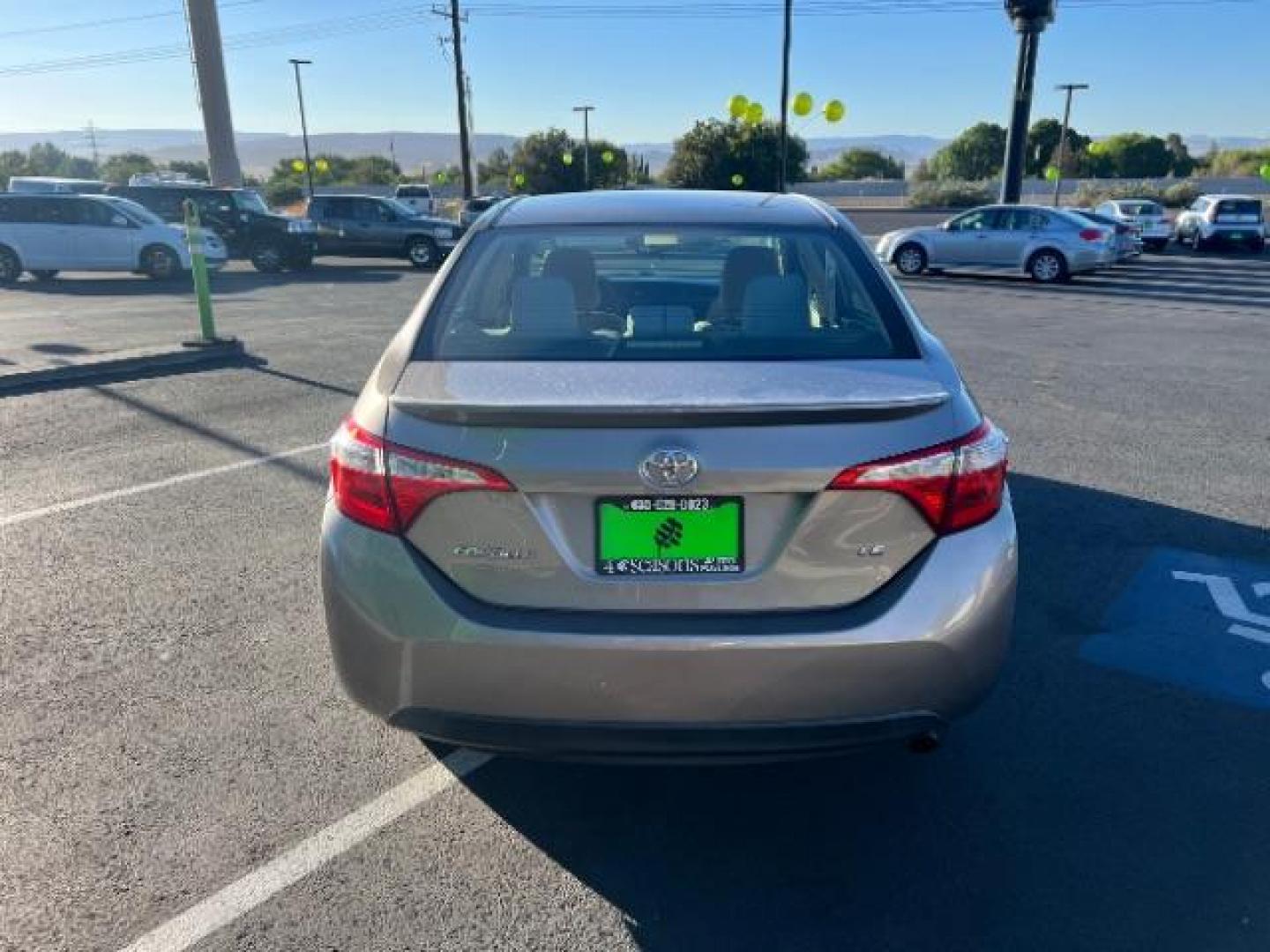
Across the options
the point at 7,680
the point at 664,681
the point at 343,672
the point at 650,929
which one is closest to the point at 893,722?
the point at 664,681

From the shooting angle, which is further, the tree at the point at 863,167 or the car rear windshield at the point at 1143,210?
the tree at the point at 863,167

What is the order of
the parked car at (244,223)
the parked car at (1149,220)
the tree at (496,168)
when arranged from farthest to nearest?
the tree at (496,168) → the parked car at (1149,220) → the parked car at (244,223)

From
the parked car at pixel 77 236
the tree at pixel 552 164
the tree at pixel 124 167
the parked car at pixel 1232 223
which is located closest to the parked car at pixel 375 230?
the parked car at pixel 77 236

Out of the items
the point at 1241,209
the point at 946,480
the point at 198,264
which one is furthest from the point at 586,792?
the point at 1241,209

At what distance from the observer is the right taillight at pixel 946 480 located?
2.17 meters

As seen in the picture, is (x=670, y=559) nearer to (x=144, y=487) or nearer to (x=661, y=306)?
(x=661, y=306)

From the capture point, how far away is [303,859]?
8.30ft

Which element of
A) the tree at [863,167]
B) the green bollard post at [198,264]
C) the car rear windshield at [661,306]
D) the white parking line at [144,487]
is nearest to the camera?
the car rear windshield at [661,306]

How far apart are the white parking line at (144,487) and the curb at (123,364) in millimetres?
3346

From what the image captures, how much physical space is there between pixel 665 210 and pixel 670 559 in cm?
165

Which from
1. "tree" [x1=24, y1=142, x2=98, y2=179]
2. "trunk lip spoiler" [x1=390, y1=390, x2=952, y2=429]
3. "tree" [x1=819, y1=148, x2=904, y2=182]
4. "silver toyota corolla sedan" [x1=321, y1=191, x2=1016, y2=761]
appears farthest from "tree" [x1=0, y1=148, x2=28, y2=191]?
"trunk lip spoiler" [x1=390, y1=390, x2=952, y2=429]

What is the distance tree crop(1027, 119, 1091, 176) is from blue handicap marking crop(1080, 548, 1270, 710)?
3045 inches

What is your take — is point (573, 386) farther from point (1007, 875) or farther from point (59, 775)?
point (59, 775)

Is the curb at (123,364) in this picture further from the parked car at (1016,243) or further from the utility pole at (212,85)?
the utility pole at (212,85)
